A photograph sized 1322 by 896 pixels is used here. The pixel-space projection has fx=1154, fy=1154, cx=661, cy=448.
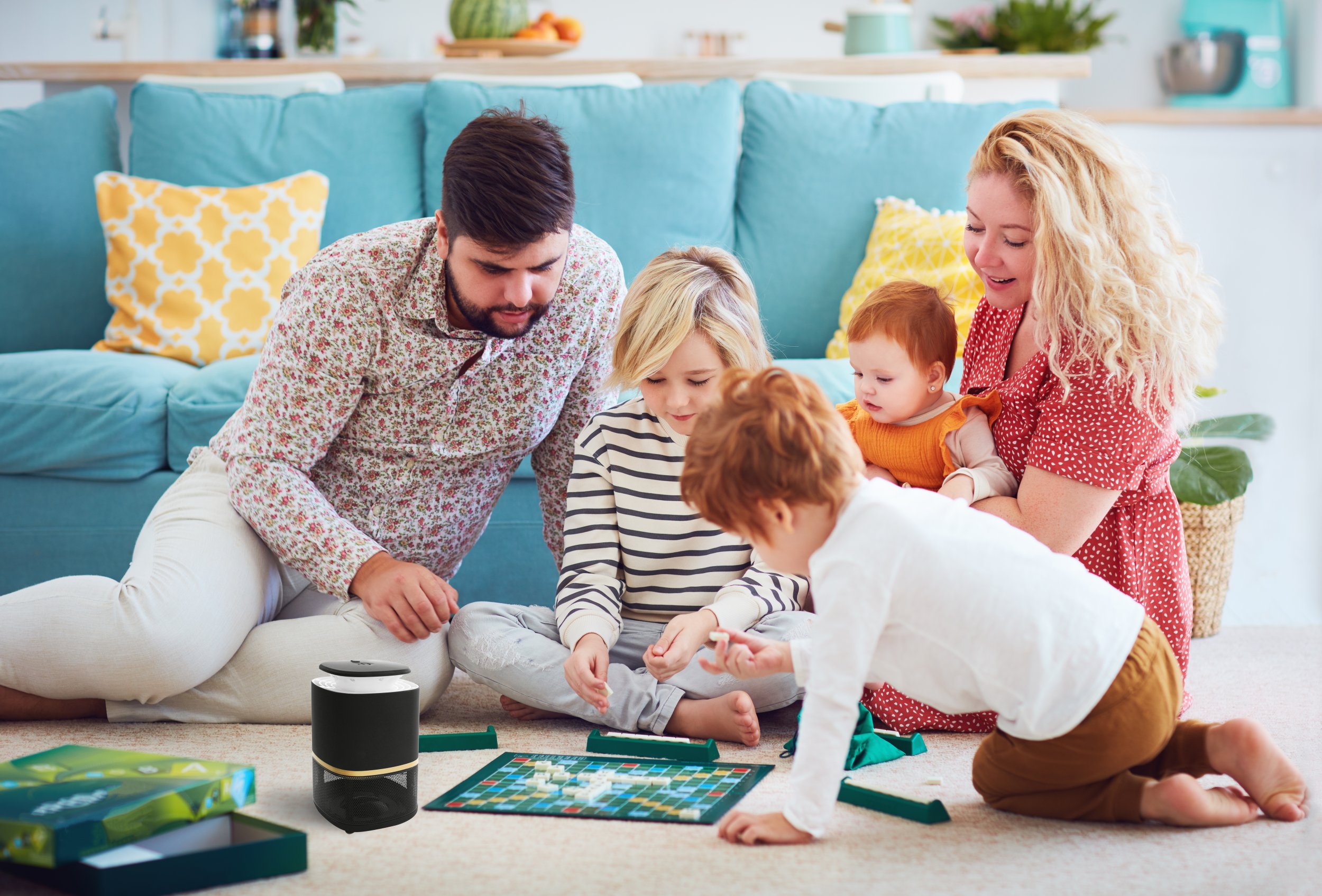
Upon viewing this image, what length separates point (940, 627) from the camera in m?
0.99

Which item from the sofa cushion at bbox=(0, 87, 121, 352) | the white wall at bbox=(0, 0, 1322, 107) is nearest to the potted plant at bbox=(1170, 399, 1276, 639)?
the sofa cushion at bbox=(0, 87, 121, 352)

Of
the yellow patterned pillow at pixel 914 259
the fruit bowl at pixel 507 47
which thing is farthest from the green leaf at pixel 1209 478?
the fruit bowl at pixel 507 47

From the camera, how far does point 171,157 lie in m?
2.41

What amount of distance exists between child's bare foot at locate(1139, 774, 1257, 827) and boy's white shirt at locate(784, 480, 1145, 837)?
0.38 feet

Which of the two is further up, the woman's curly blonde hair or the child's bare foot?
the woman's curly blonde hair

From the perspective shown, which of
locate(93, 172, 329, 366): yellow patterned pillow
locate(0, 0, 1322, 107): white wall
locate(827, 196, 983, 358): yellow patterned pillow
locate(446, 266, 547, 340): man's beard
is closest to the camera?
locate(446, 266, 547, 340): man's beard

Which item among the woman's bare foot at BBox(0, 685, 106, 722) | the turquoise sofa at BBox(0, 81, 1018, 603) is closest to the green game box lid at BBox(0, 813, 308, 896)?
the woman's bare foot at BBox(0, 685, 106, 722)

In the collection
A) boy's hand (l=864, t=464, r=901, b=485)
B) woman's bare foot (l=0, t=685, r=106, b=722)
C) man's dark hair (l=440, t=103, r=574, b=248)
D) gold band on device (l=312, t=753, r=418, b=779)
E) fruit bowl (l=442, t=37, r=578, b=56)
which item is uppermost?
fruit bowl (l=442, t=37, r=578, b=56)

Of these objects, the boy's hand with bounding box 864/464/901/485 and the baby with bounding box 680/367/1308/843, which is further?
the boy's hand with bounding box 864/464/901/485

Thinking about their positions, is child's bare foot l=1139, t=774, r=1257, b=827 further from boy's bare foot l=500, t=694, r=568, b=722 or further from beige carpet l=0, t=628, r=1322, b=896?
boy's bare foot l=500, t=694, r=568, b=722

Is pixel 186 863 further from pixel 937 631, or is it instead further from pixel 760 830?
pixel 937 631

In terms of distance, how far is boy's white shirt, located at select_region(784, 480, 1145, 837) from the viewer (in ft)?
3.18

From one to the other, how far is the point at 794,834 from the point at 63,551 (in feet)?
4.76

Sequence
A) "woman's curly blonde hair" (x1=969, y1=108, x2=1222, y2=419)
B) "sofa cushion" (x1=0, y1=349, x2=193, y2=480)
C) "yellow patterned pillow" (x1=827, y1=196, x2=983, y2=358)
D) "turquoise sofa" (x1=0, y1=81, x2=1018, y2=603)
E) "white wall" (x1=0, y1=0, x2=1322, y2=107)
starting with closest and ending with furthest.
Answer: "woman's curly blonde hair" (x1=969, y1=108, x2=1222, y2=419) < "sofa cushion" (x1=0, y1=349, x2=193, y2=480) < "yellow patterned pillow" (x1=827, y1=196, x2=983, y2=358) < "turquoise sofa" (x1=0, y1=81, x2=1018, y2=603) < "white wall" (x1=0, y1=0, x2=1322, y2=107)
